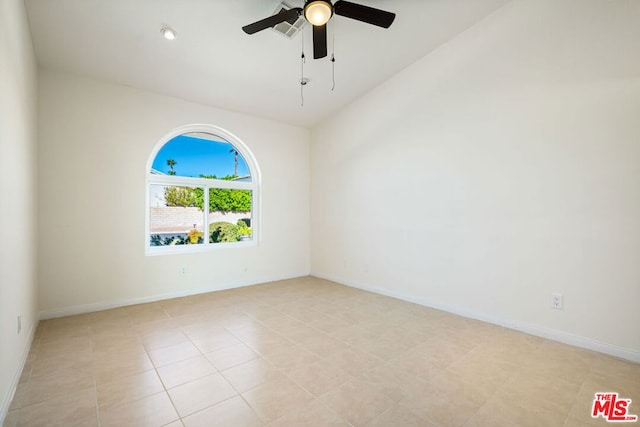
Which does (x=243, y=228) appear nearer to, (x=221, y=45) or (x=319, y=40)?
(x=221, y=45)

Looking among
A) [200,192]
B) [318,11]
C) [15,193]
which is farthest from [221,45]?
[15,193]

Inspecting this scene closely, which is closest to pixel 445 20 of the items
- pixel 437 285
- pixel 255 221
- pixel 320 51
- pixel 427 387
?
pixel 320 51

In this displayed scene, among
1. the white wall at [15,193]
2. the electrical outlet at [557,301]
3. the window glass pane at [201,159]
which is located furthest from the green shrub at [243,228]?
the electrical outlet at [557,301]

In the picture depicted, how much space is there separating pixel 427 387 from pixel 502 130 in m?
2.57

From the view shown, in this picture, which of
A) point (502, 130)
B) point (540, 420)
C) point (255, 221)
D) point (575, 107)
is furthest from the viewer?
point (255, 221)

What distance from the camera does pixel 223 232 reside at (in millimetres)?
4582

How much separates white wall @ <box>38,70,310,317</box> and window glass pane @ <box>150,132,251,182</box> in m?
0.24

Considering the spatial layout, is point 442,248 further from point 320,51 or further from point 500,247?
point 320,51

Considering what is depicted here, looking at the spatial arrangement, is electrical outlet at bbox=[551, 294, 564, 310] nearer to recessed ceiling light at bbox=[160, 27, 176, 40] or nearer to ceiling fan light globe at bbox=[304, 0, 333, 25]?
ceiling fan light globe at bbox=[304, 0, 333, 25]

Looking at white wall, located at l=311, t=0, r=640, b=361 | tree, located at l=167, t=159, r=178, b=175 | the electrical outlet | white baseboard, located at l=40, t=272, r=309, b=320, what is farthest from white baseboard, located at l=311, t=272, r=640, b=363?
tree, located at l=167, t=159, r=178, b=175

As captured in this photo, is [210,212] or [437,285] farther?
[210,212]

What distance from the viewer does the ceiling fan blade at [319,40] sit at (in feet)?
7.74

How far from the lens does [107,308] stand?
345 centimetres

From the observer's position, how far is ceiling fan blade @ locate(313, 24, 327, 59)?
236cm
